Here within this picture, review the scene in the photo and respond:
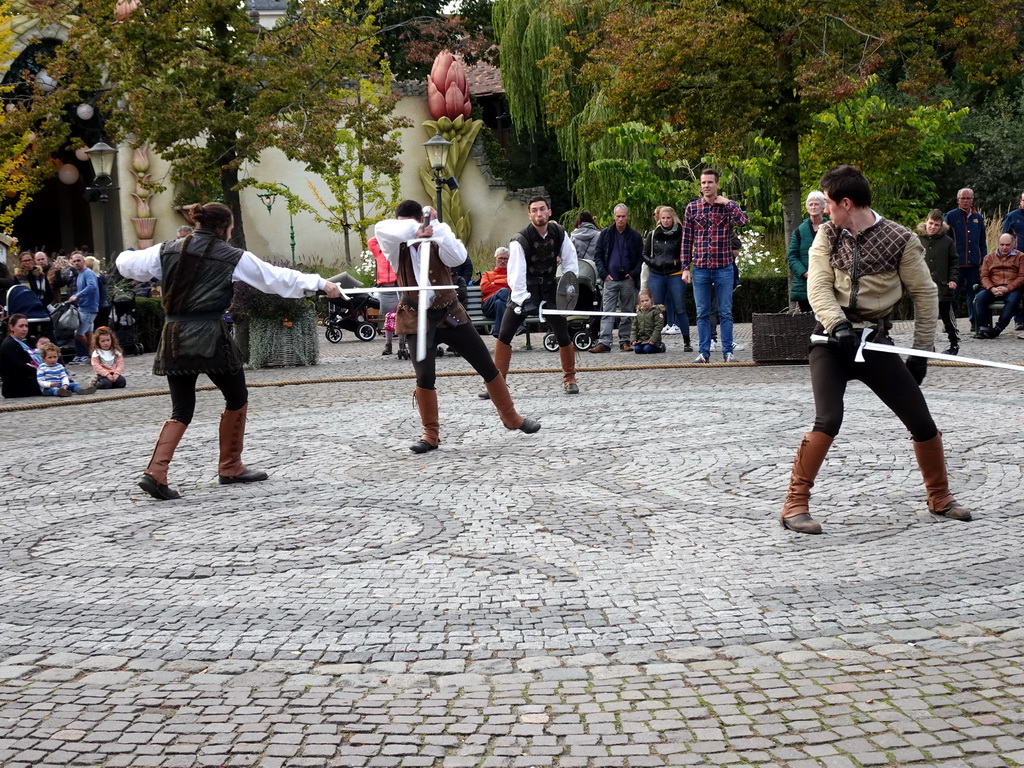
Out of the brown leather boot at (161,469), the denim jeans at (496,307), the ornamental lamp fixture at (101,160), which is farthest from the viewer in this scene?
the ornamental lamp fixture at (101,160)

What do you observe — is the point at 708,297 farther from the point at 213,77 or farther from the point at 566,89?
the point at 566,89

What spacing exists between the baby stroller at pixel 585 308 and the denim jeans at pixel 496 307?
31.6 inches

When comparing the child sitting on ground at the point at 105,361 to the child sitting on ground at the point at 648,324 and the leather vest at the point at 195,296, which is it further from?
the leather vest at the point at 195,296

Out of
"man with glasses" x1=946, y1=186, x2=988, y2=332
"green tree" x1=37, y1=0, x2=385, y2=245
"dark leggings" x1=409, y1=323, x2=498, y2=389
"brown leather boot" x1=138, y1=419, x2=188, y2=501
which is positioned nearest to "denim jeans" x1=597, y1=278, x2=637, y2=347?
"man with glasses" x1=946, y1=186, x2=988, y2=332

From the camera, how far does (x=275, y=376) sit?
1636 centimetres

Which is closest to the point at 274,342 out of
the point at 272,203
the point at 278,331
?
the point at 278,331

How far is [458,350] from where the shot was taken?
9797 millimetres

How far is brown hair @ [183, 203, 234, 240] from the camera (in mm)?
8023

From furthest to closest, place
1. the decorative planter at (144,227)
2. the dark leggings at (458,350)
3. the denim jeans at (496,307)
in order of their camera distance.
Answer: the decorative planter at (144,227), the denim jeans at (496,307), the dark leggings at (458,350)

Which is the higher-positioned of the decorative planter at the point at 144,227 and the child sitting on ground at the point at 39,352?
the decorative planter at the point at 144,227

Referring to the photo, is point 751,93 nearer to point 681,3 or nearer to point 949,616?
point 681,3

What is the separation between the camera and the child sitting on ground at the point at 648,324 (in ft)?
55.4

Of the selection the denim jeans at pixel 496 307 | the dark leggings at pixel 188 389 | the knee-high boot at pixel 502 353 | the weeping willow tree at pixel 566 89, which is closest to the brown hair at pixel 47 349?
the denim jeans at pixel 496 307

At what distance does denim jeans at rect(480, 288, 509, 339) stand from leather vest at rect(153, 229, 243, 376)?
359 inches
